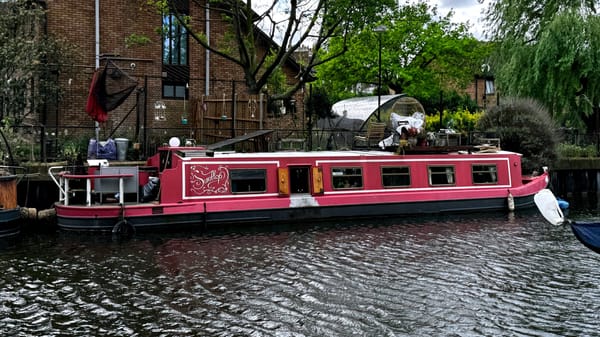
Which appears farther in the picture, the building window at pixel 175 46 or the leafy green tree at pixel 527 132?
the building window at pixel 175 46

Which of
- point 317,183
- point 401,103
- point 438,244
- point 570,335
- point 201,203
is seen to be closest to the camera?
point 570,335

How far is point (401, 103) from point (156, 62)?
1157 centimetres

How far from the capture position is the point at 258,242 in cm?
1499

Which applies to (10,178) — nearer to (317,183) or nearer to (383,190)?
(317,183)

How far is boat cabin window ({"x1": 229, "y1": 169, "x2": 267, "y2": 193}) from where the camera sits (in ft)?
57.2

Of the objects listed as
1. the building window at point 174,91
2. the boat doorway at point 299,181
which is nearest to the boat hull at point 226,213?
the boat doorway at point 299,181

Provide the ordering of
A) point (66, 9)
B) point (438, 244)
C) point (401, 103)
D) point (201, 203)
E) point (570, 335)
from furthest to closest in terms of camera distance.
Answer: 1. point (401, 103)
2. point (66, 9)
3. point (201, 203)
4. point (438, 244)
5. point (570, 335)

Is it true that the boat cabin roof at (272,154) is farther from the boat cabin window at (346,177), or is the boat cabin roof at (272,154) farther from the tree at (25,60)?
the tree at (25,60)

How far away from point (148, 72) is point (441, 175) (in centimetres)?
1331

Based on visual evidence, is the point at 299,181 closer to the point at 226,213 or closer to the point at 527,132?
the point at 226,213

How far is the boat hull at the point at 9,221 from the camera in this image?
594 inches

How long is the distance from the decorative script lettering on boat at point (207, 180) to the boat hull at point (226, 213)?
20.1 inches

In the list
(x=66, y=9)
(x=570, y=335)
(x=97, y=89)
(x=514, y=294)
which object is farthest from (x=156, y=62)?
(x=570, y=335)

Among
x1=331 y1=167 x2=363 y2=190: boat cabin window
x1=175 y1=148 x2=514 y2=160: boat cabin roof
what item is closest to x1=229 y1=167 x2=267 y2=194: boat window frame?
x1=175 y1=148 x2=514 y2=160: boat cabin roof
